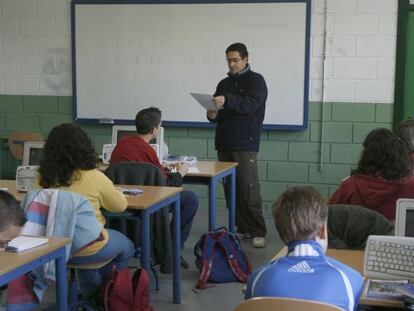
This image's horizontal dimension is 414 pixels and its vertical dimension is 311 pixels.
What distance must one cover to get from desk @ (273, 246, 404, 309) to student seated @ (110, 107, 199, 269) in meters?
1.85

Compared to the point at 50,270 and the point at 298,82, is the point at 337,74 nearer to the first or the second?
the point at 298,82

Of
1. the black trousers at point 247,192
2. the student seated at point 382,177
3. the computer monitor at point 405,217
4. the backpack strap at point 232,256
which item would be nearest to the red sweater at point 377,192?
the student seated at point 382,177

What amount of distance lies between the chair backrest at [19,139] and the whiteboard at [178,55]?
49 centimetres

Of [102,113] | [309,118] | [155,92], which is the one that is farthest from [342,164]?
[102,113]

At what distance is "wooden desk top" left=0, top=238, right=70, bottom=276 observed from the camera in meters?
2.32

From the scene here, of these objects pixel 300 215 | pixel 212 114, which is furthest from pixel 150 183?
pixel 300 215

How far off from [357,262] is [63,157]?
5.26 ft

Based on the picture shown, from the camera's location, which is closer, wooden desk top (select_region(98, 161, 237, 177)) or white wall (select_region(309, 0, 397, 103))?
wooden desk top (select_region(98, 161, 237, 177))

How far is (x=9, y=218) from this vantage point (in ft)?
7.89

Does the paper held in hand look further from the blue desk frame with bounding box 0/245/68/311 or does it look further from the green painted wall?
the green painted wall

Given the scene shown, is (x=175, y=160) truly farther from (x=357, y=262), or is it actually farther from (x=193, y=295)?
(x=357, y=262)

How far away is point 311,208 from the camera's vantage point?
200cm

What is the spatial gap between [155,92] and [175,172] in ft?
6.82

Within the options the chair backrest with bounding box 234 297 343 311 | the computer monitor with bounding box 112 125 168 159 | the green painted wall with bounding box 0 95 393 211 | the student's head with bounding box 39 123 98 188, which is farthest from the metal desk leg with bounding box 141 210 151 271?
the green painted wall with bounding box 0 95 393 211
